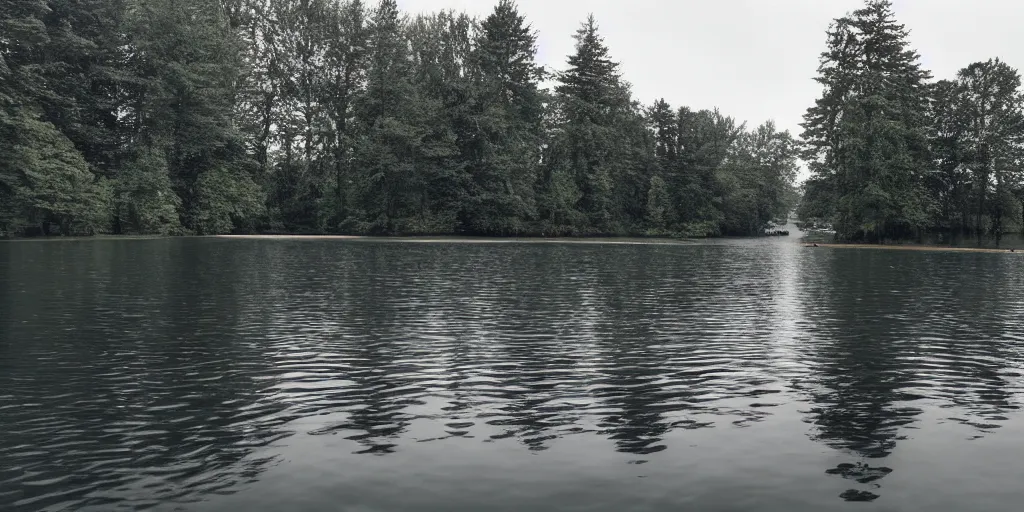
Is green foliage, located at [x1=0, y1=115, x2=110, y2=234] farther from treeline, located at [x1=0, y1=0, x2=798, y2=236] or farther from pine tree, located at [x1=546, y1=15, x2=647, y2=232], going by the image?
pine tree, located at [x1=546, y1=15, x2=647, y2=232]

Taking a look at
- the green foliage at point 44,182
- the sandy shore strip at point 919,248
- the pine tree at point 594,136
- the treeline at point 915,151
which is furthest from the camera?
the pine tree at point 594,136

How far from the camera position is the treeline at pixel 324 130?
82.2m

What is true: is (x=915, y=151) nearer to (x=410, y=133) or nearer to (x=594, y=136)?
(x=594, y=136)

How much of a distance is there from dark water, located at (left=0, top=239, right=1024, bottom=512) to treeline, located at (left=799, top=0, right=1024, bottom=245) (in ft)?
194

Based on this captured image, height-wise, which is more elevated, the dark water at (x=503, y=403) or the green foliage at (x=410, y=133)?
the green foliage at (x=410, y=133)

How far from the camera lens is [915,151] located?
8588 cm

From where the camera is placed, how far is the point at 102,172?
86.8 m

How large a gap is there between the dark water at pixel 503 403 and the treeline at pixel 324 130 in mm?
60831

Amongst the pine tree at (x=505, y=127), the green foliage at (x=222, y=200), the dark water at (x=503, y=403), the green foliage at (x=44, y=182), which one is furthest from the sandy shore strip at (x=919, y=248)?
the green foliage at (x=44, y=182)

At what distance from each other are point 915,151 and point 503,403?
84203mm

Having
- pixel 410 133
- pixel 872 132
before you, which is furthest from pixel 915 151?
pixel 410 133

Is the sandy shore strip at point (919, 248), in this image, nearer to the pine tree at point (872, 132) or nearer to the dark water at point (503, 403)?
the pine tree at point (872, 132)

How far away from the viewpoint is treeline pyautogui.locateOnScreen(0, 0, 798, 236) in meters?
82.2

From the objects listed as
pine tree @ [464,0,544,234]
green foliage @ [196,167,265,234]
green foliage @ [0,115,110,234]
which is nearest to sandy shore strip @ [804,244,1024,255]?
pine tree @ [464,0,544,234]
